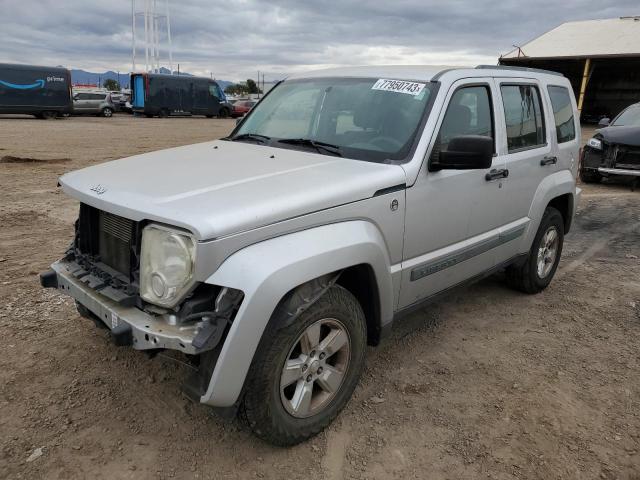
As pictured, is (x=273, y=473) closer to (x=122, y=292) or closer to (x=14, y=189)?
(x=122, y=292)

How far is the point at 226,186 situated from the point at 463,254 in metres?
1.78

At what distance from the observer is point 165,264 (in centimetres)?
234

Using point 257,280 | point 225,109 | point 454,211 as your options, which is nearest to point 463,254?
point 454,211

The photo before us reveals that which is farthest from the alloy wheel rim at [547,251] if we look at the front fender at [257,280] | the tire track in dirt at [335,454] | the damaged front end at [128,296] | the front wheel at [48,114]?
the front wheel at [48,114]

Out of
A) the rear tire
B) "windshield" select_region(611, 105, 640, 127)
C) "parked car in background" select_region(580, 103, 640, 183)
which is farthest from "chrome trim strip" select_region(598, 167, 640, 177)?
"windshield" select_region(611, 105, 640, 127)

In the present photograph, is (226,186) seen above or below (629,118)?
below

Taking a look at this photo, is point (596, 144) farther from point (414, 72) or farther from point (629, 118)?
point (414, 72)

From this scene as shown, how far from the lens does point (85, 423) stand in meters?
2.85

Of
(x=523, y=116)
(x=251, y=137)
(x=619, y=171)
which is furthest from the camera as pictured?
(x=619, y=171)

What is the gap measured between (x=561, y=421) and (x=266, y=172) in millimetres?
2179

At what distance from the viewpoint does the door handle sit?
11.9ft

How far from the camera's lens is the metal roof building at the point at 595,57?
23.2m

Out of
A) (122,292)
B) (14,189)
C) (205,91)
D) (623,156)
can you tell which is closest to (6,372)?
(122,292)

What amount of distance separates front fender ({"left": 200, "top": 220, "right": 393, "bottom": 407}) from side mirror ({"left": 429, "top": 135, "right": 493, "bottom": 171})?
3.04 ft
